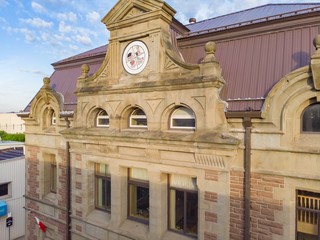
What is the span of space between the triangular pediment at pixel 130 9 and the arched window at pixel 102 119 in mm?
3694

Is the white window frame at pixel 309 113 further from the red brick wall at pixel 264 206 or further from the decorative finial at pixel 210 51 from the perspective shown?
the decorative finial at pixel 210 51

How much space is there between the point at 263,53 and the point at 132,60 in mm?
4656

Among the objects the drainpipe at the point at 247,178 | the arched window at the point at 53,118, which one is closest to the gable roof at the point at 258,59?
the drainpipe at the point at 247,178

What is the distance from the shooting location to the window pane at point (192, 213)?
28.6 ft

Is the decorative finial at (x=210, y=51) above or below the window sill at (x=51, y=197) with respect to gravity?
above

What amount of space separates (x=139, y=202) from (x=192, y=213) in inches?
96.7

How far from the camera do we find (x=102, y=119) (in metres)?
11.1

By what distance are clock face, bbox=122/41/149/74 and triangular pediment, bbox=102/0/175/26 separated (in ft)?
3.76

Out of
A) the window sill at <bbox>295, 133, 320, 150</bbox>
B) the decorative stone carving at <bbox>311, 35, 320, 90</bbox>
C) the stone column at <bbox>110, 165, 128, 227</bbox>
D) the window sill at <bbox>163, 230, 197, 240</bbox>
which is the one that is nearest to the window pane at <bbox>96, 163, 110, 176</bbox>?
the stone column at <bbox>110, 165, 128, 227</bbox>

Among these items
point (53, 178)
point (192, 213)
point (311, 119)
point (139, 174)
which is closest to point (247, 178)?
point (311, 119)

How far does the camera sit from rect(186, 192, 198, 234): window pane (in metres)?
8.73

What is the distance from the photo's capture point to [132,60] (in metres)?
9.73

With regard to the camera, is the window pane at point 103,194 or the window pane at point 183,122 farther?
the window pane at point 103,194

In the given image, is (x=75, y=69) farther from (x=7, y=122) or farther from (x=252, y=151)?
(x=7, y=122)
